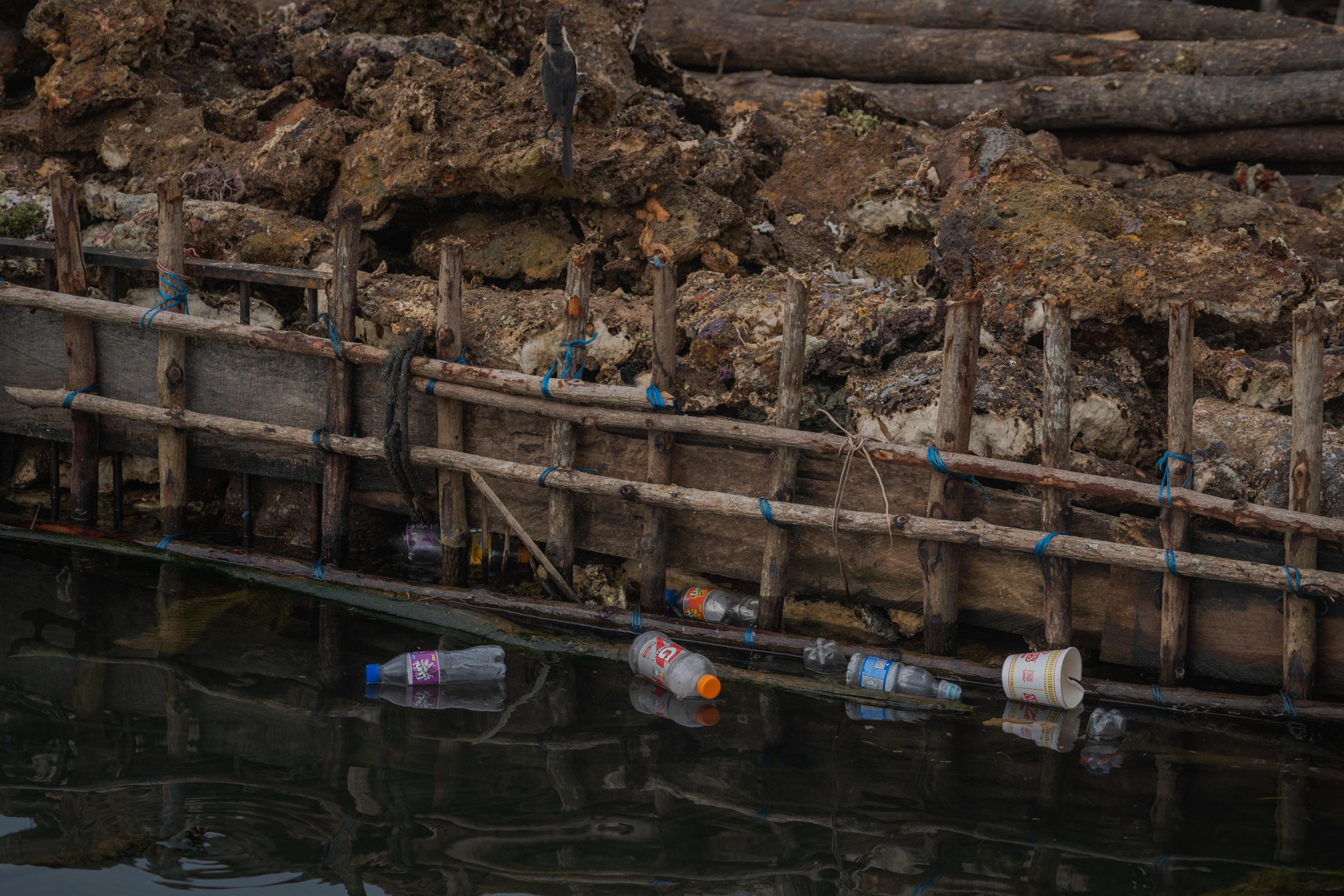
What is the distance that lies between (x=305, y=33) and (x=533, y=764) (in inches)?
269

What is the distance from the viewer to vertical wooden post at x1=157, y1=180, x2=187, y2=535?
6.71 meters

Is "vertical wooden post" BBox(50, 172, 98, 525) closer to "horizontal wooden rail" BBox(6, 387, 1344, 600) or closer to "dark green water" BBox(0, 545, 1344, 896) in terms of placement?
"horizontal wooden rail" BBox(6, 387, 1344, 600)

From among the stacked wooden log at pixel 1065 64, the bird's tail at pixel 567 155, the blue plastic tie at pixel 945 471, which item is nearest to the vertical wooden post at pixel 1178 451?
the blue plastic tie at pixel 945 471

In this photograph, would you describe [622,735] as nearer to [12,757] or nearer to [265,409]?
[12,757]

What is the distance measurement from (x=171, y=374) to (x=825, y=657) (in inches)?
165

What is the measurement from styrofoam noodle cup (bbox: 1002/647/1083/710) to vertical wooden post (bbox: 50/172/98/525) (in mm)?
5650

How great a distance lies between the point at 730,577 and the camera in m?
6.57

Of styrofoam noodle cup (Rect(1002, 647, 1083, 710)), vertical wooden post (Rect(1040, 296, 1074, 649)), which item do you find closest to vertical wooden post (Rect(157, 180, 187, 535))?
vertical wooden post (Rect(1040, 296, 1074, 649))

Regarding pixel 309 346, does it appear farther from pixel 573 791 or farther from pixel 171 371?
pixel 573 791

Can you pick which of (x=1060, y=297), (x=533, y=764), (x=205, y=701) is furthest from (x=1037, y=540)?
(x=205, y=701)

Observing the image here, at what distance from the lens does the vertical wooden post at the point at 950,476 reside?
18.7 ft

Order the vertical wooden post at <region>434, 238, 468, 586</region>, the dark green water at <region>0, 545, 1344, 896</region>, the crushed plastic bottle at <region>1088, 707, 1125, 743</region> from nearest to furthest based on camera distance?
the dark green water at <region>0, 545, 1344, 896</region> → the crushed plastic bottle at <region>1088, 707, 1125, 743</region> → the vertical wooden post at <region>434, 238, 468, 586</region>

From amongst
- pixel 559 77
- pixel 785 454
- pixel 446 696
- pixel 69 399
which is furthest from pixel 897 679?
pixel 69 399

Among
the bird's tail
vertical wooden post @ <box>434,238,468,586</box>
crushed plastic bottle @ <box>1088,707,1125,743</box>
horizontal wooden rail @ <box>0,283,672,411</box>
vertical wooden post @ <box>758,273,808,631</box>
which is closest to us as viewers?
crushed plastic bottle @ <box>1088,707,1125,743</box>
